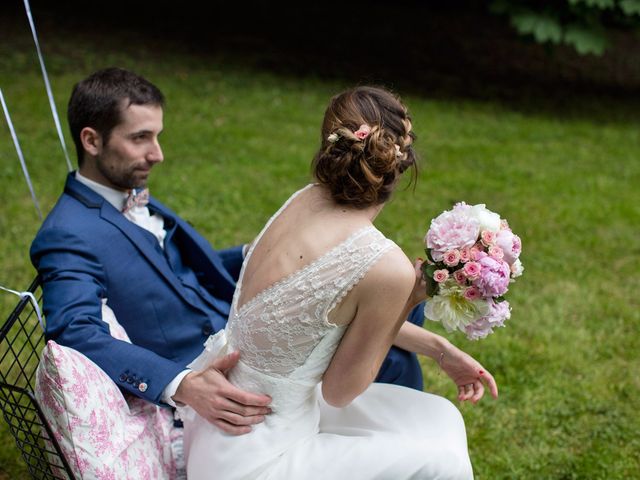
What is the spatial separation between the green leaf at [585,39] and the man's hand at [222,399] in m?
7.84

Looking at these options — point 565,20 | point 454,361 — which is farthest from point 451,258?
point 565,20

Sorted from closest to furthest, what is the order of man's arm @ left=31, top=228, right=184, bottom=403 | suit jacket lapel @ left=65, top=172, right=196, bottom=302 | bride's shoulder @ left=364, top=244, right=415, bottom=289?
1. bride's shoulder @ left=364, top=244, right=415, bottom=289
2. man's arm @ left=31, top=228, right=184, bottom=403
3. suit jacket lapel @ left=65, top=172, right=196, bottom=302

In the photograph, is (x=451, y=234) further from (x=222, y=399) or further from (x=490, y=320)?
(x=222, y=399)

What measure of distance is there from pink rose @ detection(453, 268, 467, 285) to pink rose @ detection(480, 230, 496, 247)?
115mm

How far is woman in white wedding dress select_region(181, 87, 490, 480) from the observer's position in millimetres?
2334

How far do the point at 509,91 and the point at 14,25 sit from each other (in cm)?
655

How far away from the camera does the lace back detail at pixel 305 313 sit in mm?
2334

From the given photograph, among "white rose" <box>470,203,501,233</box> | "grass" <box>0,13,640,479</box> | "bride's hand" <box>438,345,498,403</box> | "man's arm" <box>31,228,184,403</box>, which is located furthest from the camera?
"grass" <box>0,13,640,479</box>

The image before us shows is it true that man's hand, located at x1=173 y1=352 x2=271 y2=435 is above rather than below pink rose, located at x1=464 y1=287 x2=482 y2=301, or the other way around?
below

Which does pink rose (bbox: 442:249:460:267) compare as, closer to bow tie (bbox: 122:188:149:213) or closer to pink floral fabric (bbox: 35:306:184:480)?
pink floral fabric (bbox: 35:306:184:480)

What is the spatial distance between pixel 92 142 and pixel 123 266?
0.49m

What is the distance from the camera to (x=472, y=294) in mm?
2373

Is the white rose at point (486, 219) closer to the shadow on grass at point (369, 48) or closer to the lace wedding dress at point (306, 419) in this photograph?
the lace wedding dress at point (306, 419)

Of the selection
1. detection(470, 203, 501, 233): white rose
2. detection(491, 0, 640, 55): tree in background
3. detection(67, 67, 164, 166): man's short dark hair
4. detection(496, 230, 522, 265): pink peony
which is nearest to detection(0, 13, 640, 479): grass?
detection(470, 203, 501, 233): white rose
